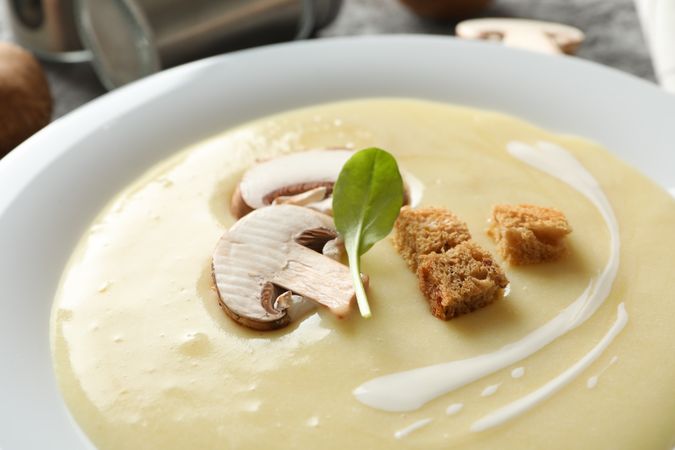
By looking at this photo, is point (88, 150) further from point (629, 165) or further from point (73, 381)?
point (629, 165)

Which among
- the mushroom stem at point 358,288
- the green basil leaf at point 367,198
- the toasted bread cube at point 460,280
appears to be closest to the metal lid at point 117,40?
the green basil leaf at point 367,198

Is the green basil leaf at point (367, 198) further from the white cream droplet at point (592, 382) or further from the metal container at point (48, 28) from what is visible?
the metal container at point (48, 28)

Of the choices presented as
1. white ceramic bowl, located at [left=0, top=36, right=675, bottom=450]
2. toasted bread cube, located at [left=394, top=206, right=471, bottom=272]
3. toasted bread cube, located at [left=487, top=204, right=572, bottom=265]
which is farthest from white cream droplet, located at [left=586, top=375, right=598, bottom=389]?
white ceramic bowl, located at [left=0, top=36, right=675, bottom=450]

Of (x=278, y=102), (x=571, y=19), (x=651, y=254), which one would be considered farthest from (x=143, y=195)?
(x=571, y=19)

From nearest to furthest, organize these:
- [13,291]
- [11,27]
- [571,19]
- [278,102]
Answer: [13,291]
[278,102]
[11,27]
[571,19]

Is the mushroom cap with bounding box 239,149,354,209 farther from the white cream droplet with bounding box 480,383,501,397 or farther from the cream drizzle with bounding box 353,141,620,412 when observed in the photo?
the white cream droplet with bounding box 480,383,501,397
